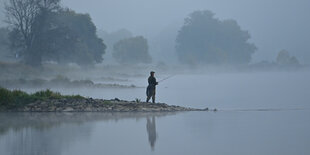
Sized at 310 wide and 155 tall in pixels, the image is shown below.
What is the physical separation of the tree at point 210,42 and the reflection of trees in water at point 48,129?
99.3m

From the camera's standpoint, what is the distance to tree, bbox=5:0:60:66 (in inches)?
2330

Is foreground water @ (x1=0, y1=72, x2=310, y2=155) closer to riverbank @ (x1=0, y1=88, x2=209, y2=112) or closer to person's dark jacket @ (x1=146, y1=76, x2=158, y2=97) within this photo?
riverbank @ (x1=0, y1=88, x2=209, y2=112)

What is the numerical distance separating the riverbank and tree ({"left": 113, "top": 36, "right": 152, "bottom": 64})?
87053 mm

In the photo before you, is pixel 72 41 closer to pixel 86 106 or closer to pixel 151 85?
pixel 151 85

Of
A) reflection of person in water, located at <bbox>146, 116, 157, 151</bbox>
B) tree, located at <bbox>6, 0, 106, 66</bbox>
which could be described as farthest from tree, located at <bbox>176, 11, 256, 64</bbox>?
reflection of person in water, located at <bbox>146, 116, 157, 151</bbox>

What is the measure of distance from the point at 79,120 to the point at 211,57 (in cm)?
10543

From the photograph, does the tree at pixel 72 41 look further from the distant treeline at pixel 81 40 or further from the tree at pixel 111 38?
the tree at pixel 111 38

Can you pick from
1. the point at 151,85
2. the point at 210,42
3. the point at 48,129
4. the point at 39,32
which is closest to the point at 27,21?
the point at 39,32

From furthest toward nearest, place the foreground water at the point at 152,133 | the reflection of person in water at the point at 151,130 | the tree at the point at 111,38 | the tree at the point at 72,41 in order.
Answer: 1. the tree at the point at 111,38
2. the tree at the point at 72,41
3. the reflection of person in water at the point at 151,130
4. the foreground water at the point at 152,133

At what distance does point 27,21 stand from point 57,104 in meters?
40.4

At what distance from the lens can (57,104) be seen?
855 inches

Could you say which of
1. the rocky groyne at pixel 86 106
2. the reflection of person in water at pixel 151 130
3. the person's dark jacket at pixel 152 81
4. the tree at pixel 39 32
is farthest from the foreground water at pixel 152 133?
the tree at pixel 39 32

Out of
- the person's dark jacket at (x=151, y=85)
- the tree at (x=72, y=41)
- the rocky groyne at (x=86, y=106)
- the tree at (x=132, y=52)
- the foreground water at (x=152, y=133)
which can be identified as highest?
the tree at (x=132, y=52)

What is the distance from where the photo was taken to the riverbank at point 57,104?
70.0 feet
